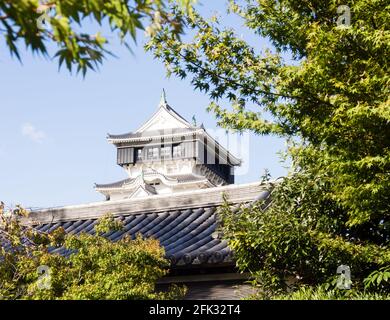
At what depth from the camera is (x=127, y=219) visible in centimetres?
1135

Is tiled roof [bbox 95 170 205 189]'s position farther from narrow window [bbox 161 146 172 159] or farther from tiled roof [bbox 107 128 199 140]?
tiled roof [bbox 107 128 199 140]

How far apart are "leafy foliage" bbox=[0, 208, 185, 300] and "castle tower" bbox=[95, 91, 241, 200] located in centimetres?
3674

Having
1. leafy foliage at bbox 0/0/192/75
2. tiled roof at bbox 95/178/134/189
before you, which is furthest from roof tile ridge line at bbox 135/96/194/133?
leafy foliage at bbox 0/0/192/75

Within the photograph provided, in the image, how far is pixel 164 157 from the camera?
50.1m

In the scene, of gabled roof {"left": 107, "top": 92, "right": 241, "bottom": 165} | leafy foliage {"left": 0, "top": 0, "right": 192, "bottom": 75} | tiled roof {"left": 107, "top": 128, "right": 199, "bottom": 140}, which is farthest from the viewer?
gabled roof {"left": 107, "top": 92, "right": 241, "bottom": 165}

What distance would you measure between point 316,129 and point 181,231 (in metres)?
3.48

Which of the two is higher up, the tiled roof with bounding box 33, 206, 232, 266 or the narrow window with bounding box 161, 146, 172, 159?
the narrow window with bounding box 161, 146, 172, 159

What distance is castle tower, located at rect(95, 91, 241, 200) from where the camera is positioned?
153 ft

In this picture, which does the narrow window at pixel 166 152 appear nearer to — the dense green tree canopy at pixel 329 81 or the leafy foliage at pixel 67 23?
the dense green tree canopy at pixel 329 81

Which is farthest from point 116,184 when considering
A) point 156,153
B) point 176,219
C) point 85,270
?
point 85,270

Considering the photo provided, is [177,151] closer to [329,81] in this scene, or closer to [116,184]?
[116,184]
